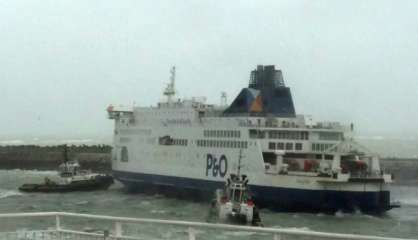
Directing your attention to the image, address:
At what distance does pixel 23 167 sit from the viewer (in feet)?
252

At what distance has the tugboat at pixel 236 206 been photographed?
27.4m

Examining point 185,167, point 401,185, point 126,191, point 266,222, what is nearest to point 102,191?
point 126,191

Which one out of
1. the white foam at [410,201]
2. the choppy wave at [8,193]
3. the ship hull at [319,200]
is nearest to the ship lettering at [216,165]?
the ship hull at [319,200]

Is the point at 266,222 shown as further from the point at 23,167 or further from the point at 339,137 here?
the point at 23,167

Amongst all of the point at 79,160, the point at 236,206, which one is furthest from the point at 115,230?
the point at 79,160

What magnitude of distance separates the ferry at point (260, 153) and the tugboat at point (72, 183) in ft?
5.74

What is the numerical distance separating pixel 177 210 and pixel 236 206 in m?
7.03

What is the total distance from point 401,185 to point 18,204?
33.9 metres

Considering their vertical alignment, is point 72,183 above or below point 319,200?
below

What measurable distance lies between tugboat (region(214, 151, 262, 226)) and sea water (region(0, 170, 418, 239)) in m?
1.11

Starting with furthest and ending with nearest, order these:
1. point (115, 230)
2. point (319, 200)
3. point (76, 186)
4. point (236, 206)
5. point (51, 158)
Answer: point (51, 158)
point (76, 186)
point (319, 200)
point (236, 206)
point (115, 230)

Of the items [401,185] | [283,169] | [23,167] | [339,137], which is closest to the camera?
[283,169]

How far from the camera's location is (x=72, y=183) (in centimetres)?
4541

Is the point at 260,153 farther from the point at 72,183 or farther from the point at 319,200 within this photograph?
Result: the point at 72,183
